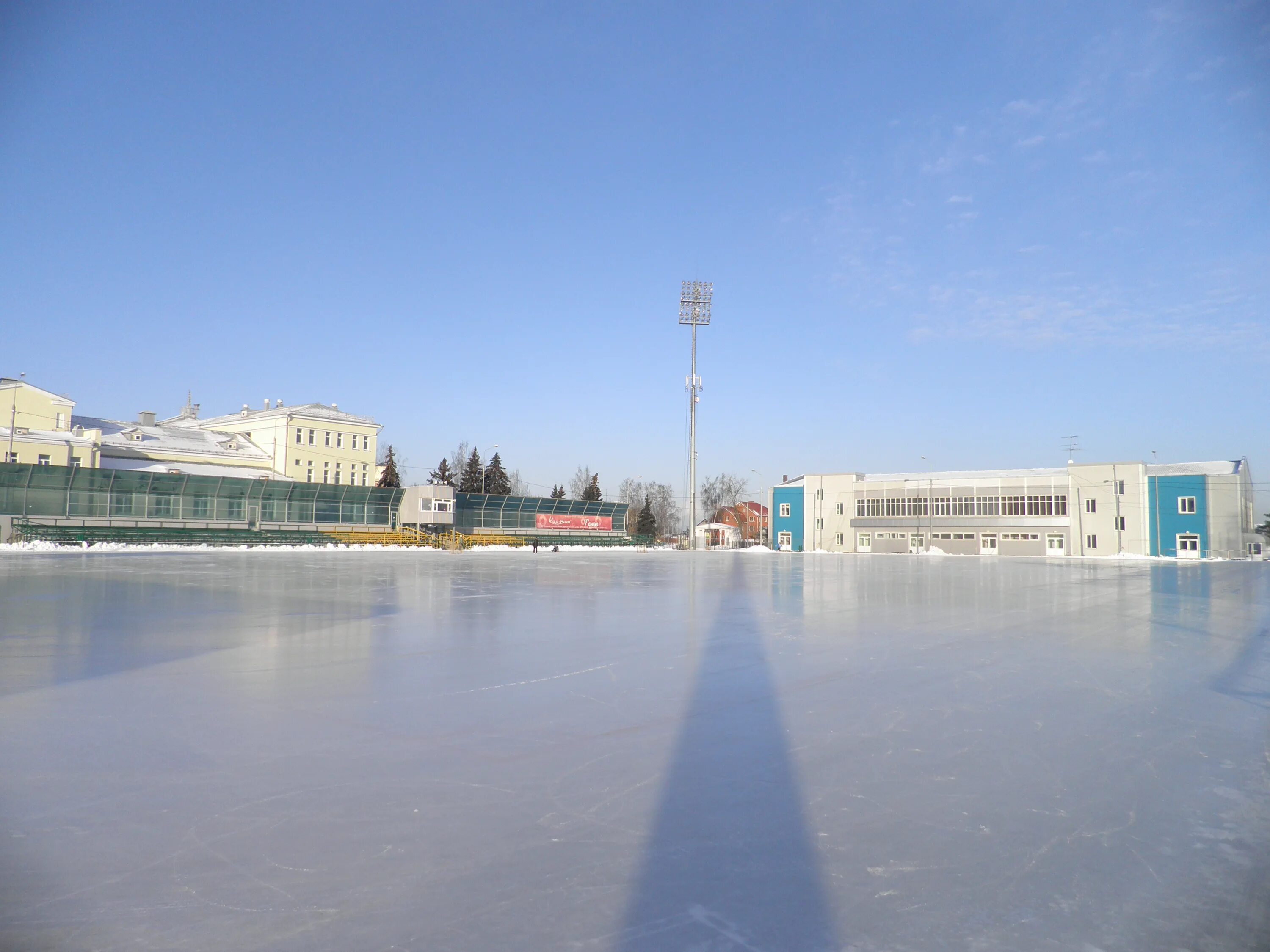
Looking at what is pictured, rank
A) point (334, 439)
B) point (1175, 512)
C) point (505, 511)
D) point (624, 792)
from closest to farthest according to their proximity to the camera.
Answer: point (624, 792), point (1175, 512), point (505, 511), point (334, 439)

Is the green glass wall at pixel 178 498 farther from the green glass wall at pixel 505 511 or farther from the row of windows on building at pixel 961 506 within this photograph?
the row of windows on building at pixel 961 506

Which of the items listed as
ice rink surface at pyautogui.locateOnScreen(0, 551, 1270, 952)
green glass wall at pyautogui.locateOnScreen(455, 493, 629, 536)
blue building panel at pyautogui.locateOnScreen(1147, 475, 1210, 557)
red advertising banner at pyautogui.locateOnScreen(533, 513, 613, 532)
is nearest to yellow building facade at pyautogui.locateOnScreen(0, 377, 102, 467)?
green glass wall at pyautogui.locateOnScreen(455, 493, 629, 536)

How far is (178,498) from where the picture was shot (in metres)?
44.3

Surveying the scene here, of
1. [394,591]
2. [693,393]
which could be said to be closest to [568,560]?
[693,393]

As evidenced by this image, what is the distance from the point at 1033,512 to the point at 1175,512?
9.14 metres

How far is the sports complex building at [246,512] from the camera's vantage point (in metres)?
39.3

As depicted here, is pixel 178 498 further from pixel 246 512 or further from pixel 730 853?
pixel 730 853

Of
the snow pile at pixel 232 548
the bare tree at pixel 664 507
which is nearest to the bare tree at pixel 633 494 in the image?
the bare tree at pixel 664 507

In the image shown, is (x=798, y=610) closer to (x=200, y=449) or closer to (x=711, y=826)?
(x=711, y=826)

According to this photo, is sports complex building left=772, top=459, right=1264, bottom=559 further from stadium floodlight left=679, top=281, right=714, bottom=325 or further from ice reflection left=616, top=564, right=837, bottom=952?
ice reflection left=616, top=564, right=837, bottom=952

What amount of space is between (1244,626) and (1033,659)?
658cm

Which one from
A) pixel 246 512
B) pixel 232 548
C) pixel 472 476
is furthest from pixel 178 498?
pixel 472 476

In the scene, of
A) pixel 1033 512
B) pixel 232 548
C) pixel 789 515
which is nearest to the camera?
pixel 232 548

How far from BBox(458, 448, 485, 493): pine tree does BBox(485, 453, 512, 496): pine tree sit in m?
0.89
